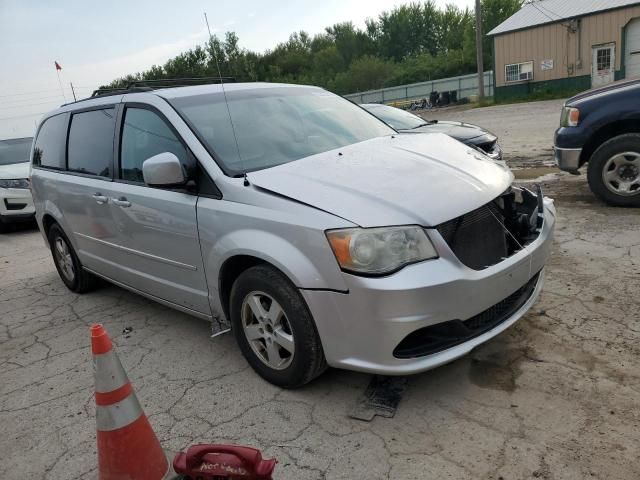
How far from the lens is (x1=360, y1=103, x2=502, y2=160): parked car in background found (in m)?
7.14

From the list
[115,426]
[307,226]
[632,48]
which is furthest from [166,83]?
[632,48]

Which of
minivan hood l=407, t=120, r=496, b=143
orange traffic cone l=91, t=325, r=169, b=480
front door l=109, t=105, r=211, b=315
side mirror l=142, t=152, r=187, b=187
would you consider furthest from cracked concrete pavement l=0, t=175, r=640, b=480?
minivan hood l=407, t=120, r=496, b=143

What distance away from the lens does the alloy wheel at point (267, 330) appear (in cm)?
284

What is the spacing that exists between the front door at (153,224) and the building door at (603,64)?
28.3 meters

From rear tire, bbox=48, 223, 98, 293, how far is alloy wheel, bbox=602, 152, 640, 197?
5.47m

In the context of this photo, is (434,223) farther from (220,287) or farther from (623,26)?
(623,26)

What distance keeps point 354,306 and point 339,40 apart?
75.0 metres

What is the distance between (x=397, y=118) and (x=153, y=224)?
5.52 meters

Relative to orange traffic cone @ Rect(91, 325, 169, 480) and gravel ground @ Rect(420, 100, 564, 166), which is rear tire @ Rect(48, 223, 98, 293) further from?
gravel ground @ Rect(420, 100, 564, 166)

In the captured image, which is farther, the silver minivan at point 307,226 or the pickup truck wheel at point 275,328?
the pickup truck wheel at point 275,328

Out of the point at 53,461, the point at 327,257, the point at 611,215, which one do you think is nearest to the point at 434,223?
the point at 327,257

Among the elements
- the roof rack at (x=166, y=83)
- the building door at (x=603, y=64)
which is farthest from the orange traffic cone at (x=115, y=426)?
the building door at (x=603, y=64)

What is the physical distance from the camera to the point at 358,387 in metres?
2.98

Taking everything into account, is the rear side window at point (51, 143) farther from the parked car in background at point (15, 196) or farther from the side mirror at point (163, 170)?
the parked car in background at point (15, 196)
